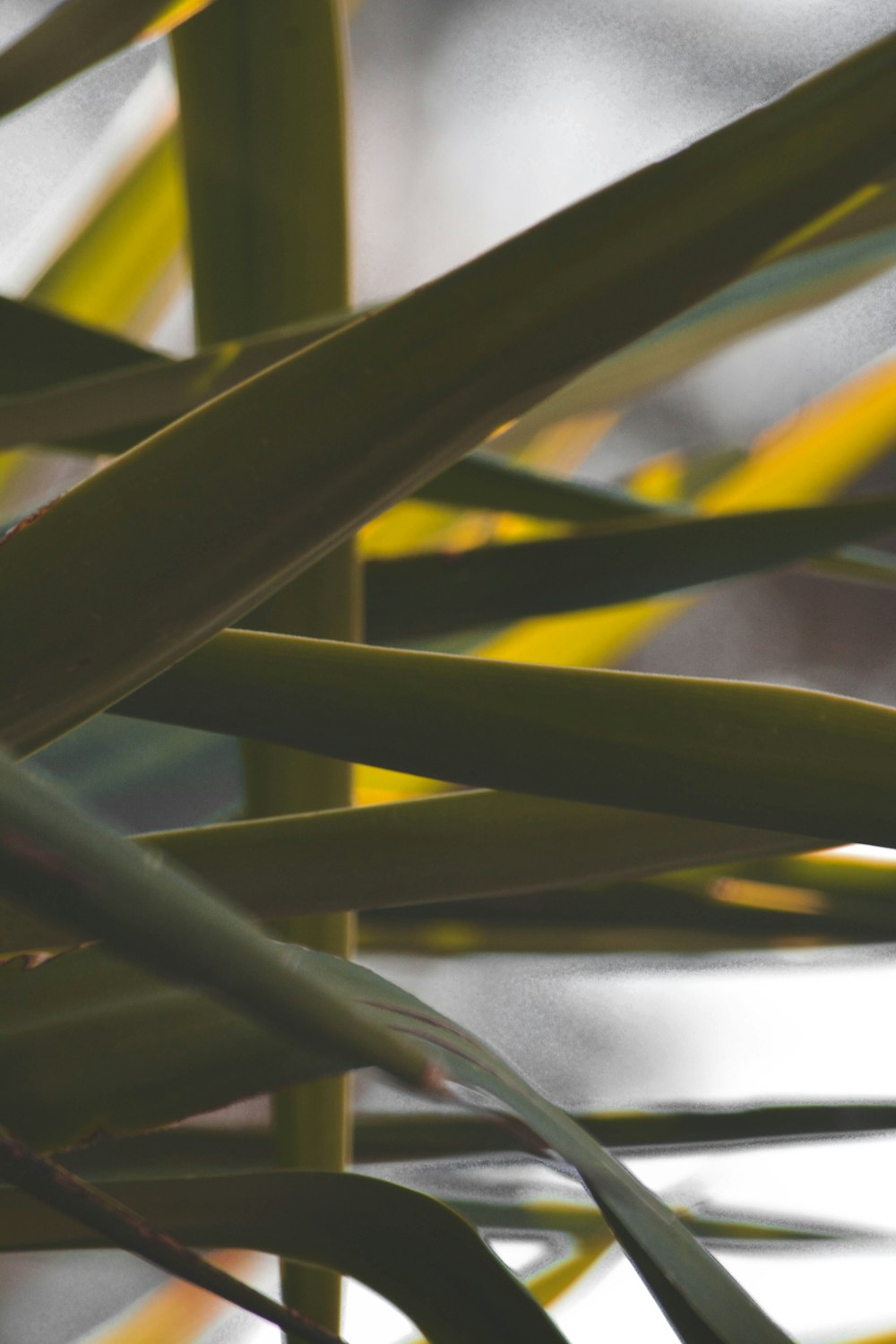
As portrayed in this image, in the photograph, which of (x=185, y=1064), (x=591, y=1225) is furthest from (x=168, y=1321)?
(x=185, y=1064)

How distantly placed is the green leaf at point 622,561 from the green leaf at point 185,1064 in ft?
0.45

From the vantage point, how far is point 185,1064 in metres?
0.16

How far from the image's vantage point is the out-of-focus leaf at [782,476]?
381mm

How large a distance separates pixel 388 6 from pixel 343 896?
912 millimetres

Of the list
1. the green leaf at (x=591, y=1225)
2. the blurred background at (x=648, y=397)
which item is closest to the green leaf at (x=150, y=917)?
the green leaf at (x=591, y=1225)

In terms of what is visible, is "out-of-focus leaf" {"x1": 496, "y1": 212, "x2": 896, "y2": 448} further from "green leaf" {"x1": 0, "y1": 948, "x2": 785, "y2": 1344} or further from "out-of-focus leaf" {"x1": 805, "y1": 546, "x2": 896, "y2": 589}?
"green leaf" {"x1": 0, "y1": 948, "x2": 785, "y2": 1344}

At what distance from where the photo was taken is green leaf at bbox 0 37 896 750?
0.11 metres

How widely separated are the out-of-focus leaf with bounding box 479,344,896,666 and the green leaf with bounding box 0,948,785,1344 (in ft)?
0.76

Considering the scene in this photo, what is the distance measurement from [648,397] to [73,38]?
50 cm

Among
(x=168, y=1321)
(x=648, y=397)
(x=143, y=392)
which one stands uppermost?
(x=648, y=397)

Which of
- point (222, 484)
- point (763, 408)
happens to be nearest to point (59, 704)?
point (222, 484)

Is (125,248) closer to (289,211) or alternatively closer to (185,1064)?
(289,211)

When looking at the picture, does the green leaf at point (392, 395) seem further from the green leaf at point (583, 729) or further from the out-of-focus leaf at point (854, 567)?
the out-of-focus leaf at point (854, 567)

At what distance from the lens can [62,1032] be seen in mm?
165
